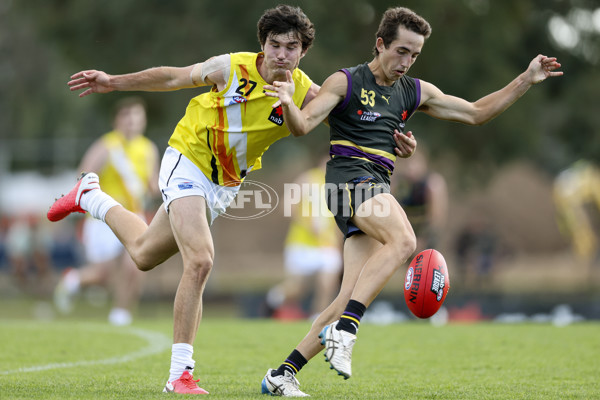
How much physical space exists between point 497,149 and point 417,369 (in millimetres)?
14182

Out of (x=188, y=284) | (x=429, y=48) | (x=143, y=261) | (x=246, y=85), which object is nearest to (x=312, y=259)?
(x=143, y=261)

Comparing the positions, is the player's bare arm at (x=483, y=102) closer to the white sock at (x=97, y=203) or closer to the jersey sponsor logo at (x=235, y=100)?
the jersey sponsor logo at (x=235, y=100)

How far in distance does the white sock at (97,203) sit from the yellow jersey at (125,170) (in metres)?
4.91

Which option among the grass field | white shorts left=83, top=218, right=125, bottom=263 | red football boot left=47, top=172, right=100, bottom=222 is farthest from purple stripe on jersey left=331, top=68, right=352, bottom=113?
white shorts left=83, top=218, right=125, bottom=263

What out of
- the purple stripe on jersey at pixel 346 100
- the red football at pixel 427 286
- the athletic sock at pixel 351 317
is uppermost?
the purple stripe on jersey at pixel 346 100

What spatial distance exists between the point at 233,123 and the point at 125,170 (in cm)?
608

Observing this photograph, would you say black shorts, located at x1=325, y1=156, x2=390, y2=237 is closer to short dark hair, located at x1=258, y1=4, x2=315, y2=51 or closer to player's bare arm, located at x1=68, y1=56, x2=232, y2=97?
short dark hair, located at x1=258, y1=4, x2=315, y2=51

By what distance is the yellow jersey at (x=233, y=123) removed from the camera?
6.02 metres

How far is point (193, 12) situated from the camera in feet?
66.9

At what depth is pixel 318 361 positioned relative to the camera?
7754 millimetres

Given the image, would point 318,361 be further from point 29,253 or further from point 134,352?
point 29,253

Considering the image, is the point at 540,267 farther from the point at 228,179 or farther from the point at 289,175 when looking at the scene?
the point at 228,179

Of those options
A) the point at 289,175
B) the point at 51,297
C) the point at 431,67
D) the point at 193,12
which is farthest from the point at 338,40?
the point at 289,175

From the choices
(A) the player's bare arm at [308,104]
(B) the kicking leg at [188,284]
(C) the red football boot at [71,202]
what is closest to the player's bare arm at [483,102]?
(A) the player's bare arm at [308,104]
